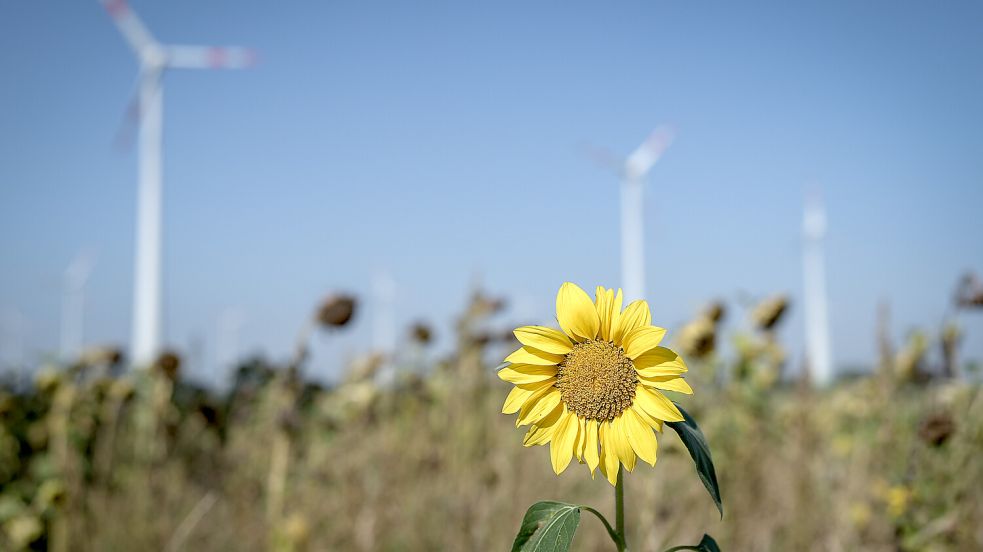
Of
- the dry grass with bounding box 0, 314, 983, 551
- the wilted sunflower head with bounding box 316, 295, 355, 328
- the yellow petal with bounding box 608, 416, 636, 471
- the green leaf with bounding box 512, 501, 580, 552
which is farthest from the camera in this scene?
the wilted sunflower head with bounding box 316, 295, 355, 328

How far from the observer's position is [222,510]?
363 cm

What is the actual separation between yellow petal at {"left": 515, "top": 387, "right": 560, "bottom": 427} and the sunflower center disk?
0.01 m

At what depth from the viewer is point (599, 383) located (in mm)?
985

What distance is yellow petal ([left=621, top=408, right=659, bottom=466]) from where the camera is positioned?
0.92 m

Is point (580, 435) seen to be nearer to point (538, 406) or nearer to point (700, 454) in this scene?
point (538, 406)

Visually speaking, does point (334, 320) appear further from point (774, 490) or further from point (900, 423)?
point (900, 423)

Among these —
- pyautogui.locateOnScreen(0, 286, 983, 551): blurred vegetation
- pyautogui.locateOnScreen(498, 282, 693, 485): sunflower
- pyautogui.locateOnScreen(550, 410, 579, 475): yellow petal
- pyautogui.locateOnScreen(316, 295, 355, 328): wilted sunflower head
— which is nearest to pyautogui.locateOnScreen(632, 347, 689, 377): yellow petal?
pyautogui.locateOnScreen(498, 282, 693, 485): sunflower

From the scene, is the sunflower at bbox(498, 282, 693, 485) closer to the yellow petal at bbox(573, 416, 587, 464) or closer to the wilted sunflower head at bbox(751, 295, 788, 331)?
the yellow petal at bbox(573, 416, 587, 464)

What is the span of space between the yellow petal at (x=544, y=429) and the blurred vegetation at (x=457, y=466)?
138 cm

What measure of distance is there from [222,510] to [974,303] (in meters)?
3.04

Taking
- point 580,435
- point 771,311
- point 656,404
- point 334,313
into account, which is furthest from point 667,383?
point 771,311

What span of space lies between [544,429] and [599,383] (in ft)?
0.29

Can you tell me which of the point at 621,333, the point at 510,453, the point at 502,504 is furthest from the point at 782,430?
the point at 621,333

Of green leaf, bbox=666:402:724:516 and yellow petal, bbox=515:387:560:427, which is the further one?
yellow petal, bbox=515:387:560:427
